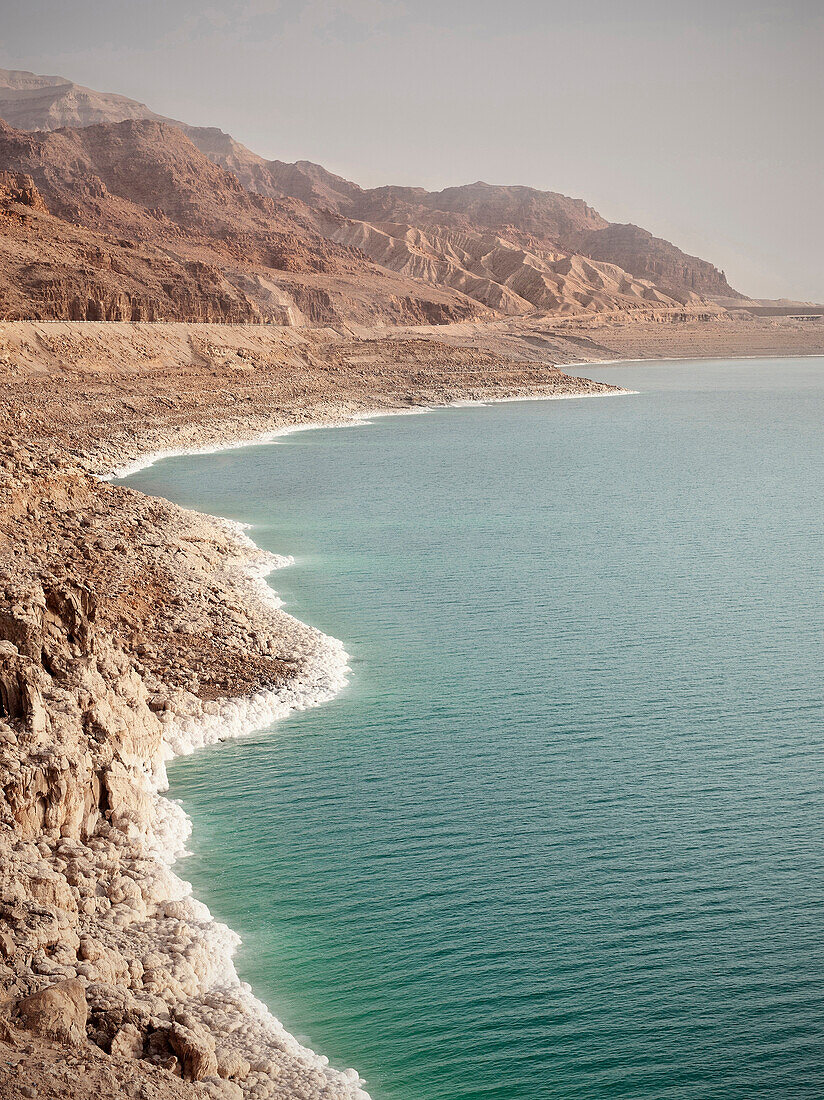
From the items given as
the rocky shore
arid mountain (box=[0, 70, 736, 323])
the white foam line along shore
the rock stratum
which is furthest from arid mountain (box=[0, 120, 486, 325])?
the white foam line along shore

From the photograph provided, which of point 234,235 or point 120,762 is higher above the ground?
point 234,235

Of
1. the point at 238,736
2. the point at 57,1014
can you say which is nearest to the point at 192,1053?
the point at 57,1014

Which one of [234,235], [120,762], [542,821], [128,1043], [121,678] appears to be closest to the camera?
[128,1043]

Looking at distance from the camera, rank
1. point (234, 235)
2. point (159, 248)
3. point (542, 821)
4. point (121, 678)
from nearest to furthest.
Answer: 1. point (542, 821)
2. point (121, 678)
3. point (159, 248)
4. point (234, 235)

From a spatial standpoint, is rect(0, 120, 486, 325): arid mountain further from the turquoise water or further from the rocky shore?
the turquoise water

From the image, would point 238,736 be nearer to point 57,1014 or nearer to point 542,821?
point 542,821

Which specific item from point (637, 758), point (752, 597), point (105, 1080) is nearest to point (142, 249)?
point (752, 597)
